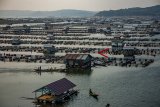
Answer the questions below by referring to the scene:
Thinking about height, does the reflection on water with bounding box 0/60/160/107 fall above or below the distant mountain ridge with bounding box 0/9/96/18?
above

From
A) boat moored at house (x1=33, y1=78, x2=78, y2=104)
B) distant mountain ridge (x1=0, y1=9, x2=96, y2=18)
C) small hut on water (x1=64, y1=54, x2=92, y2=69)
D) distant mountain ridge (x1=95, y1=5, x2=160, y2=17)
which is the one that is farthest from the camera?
distant mountain ridge (x1=0, y1=9, x2=96, y2=18)

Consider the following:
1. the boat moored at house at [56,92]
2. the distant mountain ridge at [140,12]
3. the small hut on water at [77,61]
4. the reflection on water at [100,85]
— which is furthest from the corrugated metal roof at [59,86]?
the distant mountain ridge at [140,12]

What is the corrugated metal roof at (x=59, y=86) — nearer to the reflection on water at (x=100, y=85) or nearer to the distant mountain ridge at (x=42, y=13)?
the reflection on water at (x=100, y=85)

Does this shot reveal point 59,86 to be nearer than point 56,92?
No

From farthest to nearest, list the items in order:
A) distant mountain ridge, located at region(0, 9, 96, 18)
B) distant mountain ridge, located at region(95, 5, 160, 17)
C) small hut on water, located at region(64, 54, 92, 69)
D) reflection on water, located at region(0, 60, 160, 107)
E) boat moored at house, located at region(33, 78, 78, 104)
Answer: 1. distant mountain ridge, located at region(0, 9, 96, 18)
2. distant mountain ridge, located at region(95, 5, 160, 17)
3. small hut on water, located at region(64, 54, 92, 69)
4. boat moored at house, located at region(33, 78, 78, 104)
5. reflection on water, located at region(0, 60, 160, 107)

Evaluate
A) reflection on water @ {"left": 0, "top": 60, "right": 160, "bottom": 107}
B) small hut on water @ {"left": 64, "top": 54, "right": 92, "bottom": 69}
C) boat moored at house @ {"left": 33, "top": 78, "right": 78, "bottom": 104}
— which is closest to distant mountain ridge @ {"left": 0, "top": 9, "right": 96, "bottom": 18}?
small hut on water @ {"left": 64, "top": 54, "right": 92, "bottom": 69}

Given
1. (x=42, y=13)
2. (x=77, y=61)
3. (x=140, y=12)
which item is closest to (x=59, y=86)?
(x=77, y=61)

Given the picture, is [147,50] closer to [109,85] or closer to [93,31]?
[109,85]

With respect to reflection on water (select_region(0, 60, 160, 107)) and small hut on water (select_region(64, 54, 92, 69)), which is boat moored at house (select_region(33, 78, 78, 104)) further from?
small hut on water (select_region(64, 54, 92, 69))

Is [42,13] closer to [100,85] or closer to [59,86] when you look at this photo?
[100,85]

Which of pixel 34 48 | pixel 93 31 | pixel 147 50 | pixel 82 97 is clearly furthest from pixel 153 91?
pixel 93 31
